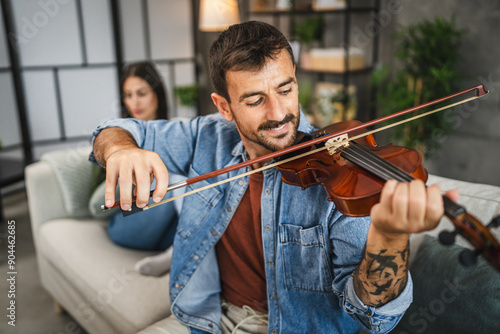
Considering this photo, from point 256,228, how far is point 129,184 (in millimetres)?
438

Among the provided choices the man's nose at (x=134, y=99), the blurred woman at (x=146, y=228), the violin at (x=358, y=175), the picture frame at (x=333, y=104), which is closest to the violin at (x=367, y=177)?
the violin at (x=358, y=175)

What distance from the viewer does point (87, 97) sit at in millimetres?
4316

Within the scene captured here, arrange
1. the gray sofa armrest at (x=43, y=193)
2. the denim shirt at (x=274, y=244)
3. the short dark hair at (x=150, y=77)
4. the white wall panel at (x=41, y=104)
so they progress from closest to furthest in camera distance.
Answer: the denim shirt at (x=274, y=244) → the gray sofa armrest at (x=43, y=193) → the short dark hair at (x=150, y=77) → the white wall panel at (x=41, y=104)

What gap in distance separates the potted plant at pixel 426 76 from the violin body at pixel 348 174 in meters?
1.95

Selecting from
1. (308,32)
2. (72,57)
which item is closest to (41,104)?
(72,57)

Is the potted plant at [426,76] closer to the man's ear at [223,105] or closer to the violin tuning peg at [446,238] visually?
the man's ear at [223,105]

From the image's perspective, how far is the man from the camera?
0.82 meters

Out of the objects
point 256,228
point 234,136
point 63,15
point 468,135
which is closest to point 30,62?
point 63,15

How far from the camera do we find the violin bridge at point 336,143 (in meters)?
0.97

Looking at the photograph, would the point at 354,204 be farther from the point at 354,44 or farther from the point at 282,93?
the point at 354,44

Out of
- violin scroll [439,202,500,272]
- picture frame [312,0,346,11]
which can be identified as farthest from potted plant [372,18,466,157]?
violin scroll [439,202,500,272]

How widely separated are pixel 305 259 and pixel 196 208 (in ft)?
1.26

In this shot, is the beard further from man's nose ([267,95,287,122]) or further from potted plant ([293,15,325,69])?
potted plant ([293,15,325,69])

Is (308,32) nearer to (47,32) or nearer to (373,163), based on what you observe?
(47,32)
